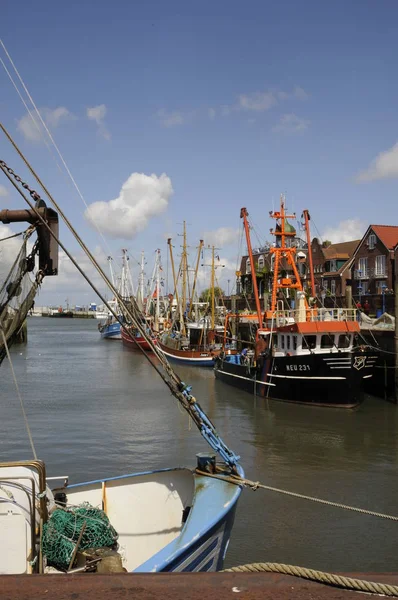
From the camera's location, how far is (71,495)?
9.08 meters

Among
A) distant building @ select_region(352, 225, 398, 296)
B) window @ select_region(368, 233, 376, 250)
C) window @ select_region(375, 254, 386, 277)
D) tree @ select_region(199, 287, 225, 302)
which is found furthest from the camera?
tree @ select_region(199, 287, 225, 302)

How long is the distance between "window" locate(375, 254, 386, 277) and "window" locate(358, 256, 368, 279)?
1.84 m

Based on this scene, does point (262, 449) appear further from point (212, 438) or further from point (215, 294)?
point (215, 294)

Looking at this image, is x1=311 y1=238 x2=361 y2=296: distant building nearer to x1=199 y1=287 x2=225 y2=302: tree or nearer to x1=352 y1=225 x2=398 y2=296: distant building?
x1=352 y1=225 x2=398 y2=296: distant building

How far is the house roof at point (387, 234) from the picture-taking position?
53.1 m

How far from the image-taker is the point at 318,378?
27203mm

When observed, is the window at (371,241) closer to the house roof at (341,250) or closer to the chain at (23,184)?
the house roof at (341,250)

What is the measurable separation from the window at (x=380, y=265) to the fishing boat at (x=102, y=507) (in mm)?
47370

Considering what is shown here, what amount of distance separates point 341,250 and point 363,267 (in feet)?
35.0

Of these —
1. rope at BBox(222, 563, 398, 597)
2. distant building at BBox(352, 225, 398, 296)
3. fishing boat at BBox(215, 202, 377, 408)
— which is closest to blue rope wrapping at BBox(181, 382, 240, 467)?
rope at BBox(222, 563, 398, 597)

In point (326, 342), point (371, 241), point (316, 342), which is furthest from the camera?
point (371, 241)

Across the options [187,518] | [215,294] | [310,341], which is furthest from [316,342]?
[215,294]

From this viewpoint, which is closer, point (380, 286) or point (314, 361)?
point (314, 361)

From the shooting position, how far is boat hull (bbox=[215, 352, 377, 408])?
2652 centimetres
